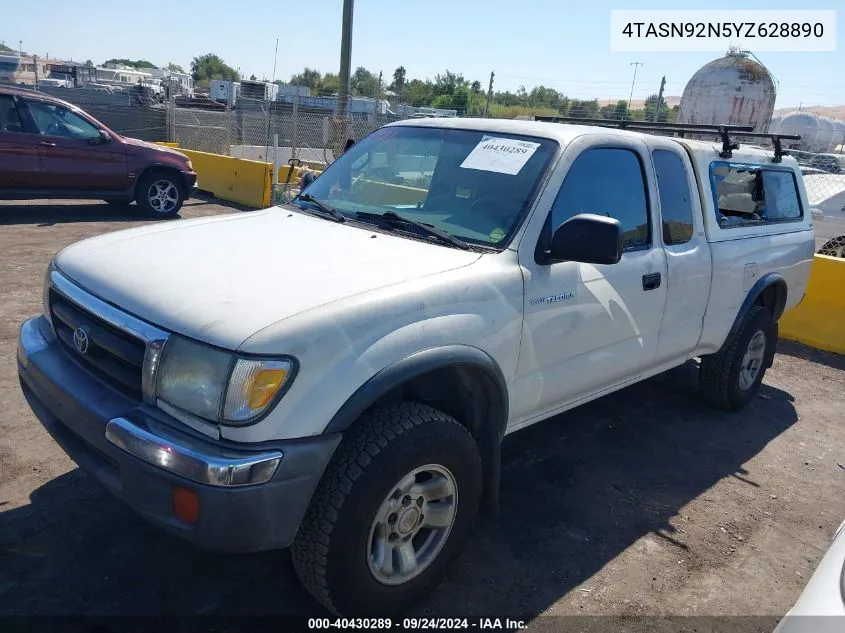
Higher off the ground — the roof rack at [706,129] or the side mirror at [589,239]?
the roof rack at [706,129]

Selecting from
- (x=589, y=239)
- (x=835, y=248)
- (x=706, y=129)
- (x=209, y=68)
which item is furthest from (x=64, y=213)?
(x=209, y=68)

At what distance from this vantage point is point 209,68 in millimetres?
99500

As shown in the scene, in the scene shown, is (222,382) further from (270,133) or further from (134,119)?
(134,119)

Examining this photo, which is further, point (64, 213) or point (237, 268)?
point (64, 213)

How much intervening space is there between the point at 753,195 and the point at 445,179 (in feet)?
8.88

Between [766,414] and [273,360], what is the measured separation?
14.6 ft

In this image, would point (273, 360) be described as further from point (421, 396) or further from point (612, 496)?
point (612, 496)

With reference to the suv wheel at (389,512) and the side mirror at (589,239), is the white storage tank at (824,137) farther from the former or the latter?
the suv wheel at (389,512)

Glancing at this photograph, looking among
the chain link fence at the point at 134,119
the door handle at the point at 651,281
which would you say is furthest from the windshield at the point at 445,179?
the chain link fence at the point at 134,119

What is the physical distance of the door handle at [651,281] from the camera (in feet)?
12.0

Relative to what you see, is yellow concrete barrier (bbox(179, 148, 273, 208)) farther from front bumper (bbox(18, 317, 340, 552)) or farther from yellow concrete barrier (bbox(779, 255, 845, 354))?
front bumper (bbox(18, 317, 340, 552))

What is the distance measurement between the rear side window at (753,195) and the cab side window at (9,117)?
30.2ft

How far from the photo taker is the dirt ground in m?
2.83

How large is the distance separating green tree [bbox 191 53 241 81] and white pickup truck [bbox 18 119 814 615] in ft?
321
